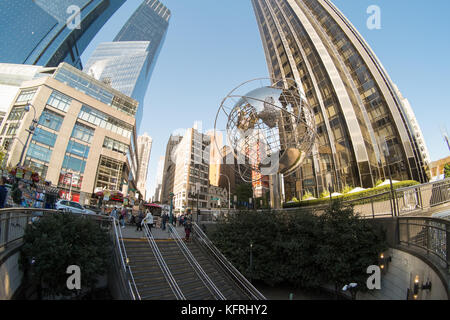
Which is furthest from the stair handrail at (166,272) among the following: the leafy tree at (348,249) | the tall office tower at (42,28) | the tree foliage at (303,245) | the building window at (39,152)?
the tall office tower at (42,28)

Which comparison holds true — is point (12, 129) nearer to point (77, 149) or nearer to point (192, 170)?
point (77, 149)

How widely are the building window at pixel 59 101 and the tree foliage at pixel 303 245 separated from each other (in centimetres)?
4292

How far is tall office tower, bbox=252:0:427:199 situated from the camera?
85.9 ft

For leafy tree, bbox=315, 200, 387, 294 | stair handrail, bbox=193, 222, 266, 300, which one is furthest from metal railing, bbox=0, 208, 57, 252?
leafy tree, bbox=315, 200, 387, 294

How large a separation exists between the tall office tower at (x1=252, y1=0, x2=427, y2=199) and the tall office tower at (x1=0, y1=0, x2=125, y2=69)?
314ft

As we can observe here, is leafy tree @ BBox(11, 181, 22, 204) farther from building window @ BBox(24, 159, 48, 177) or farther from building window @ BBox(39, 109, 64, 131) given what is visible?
building window @ BBox(39, 109, 64, 131)

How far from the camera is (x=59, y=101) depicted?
41.6 meters

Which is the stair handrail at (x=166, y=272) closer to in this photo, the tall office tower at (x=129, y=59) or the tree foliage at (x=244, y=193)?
the tree foliage at (x=244, y=193)

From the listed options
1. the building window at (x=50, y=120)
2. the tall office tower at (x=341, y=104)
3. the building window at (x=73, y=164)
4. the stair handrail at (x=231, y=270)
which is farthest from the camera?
the building window at (x=73, y=164)

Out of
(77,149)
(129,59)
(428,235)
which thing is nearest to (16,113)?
(77,149)

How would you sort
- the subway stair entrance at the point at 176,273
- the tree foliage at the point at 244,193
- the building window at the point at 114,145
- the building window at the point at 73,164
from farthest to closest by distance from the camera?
the tree foliage at the point at 244,193
the building window at the point at 114,145
the building window at the point at 73,164
the subway stair entrance at the point at 176,273

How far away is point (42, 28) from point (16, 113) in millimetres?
89912

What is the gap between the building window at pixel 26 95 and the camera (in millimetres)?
39969
